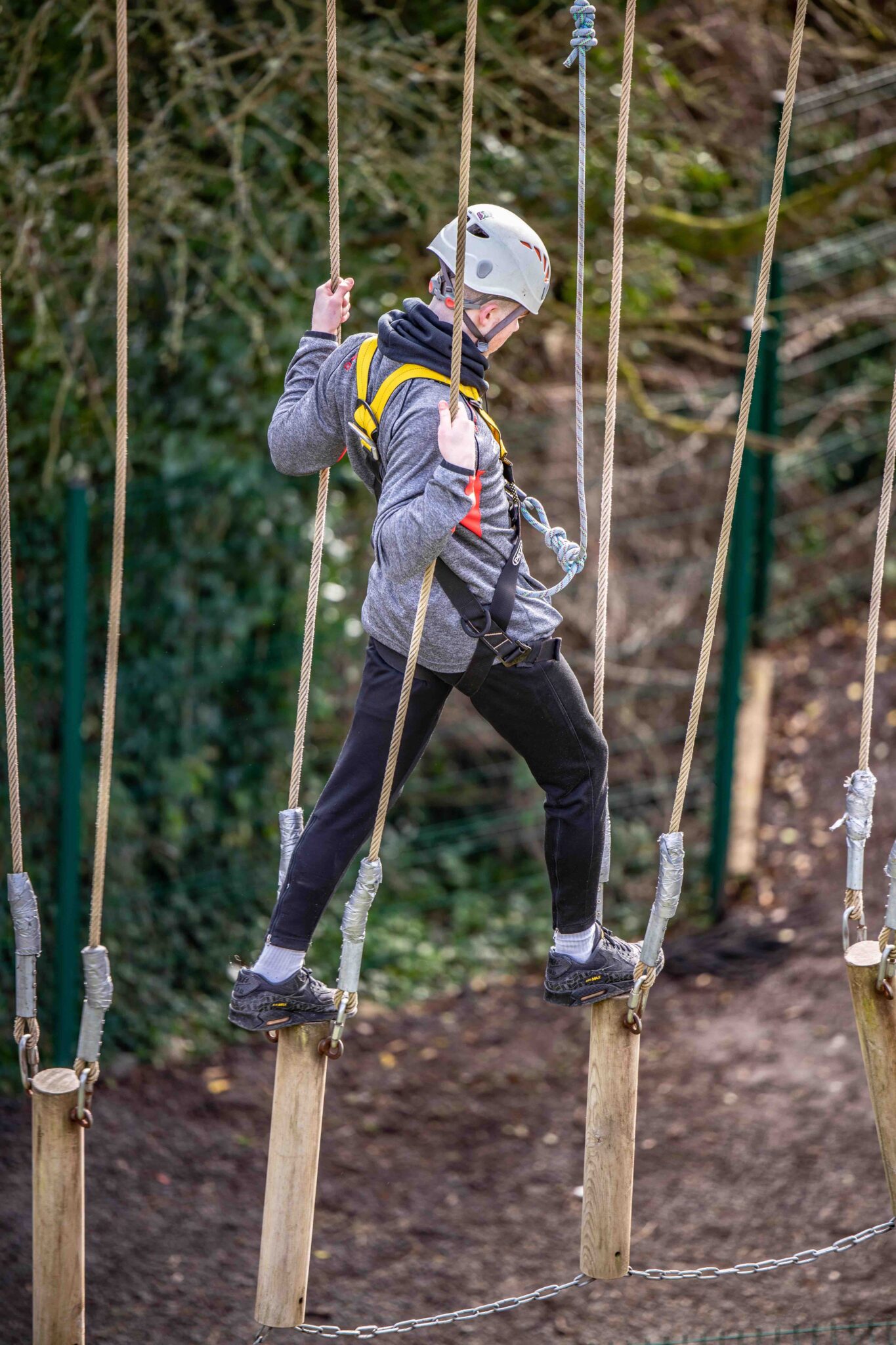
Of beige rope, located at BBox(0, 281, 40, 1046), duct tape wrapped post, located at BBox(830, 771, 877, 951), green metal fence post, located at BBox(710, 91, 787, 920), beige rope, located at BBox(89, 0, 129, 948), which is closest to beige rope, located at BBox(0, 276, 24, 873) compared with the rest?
beige rope, located at BBox(0, 281, 40, 1046)

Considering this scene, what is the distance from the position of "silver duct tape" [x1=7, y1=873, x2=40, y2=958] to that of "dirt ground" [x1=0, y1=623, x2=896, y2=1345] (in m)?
1.59

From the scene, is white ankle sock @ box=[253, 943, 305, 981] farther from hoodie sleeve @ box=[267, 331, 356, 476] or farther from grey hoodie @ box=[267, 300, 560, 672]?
hoodie sleeve @ box=[267, 331, 356, 476]

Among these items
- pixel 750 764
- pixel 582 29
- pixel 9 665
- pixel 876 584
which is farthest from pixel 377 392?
pixel 750 764

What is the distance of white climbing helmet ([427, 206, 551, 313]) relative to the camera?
241 centimetres

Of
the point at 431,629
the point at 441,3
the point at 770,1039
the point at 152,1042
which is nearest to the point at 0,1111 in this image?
the point at 152,1042

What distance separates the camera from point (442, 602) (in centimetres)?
245

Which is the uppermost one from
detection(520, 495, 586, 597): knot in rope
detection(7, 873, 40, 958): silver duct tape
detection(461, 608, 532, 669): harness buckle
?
detection(520, 495, 586, 597): knot in rope

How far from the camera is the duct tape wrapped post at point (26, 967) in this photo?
8.66 feet

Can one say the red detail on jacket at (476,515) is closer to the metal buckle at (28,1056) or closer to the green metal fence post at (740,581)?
the metal buckle at (28,1056)

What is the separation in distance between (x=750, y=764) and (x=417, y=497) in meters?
4.17

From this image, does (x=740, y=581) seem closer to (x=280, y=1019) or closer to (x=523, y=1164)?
(x=523, y=1164)

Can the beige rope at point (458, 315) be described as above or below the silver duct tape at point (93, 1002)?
above

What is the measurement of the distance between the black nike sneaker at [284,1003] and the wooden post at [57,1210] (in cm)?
35

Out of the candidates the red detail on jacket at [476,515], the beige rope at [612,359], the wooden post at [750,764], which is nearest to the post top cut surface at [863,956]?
the beige rope at [612,359]
